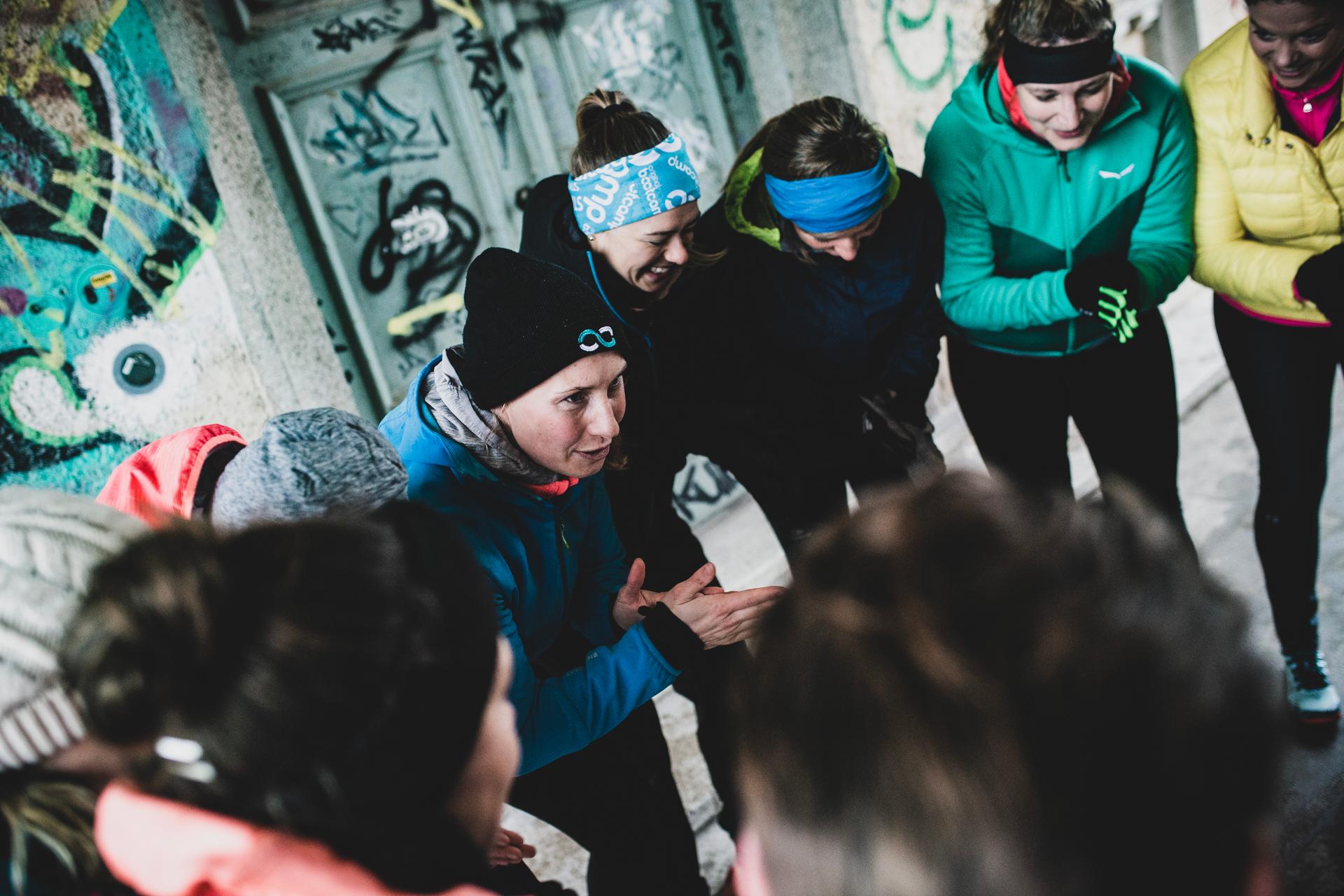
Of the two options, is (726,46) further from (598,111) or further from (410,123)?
(598,111)

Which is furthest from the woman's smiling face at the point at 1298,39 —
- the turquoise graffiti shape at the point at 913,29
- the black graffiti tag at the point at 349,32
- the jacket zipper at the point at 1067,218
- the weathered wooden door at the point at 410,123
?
the black graffiti tag at the point at 349,32

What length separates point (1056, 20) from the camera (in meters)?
2.35

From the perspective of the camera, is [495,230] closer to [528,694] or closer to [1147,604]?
[528,694]

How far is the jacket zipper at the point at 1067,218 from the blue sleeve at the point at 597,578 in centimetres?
145

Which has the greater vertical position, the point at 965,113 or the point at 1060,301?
the point at 965,113

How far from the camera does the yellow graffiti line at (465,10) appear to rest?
3.65m

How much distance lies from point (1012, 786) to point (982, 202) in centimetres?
235

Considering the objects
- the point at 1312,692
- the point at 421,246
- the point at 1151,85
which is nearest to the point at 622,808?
the point at 1312,692

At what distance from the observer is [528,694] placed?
1744 millimetres

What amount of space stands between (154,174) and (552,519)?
185 cm

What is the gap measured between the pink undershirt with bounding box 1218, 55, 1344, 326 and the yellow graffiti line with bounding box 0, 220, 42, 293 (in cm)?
339

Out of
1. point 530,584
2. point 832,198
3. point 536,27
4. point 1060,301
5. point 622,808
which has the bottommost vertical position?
point 622,808

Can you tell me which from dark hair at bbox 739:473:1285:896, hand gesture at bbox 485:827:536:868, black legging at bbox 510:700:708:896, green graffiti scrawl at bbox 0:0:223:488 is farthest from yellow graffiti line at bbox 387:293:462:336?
dark hair at bbox 739:473:1285:896

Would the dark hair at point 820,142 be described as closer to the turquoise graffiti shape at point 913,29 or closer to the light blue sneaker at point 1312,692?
the light blue sneaker at point 1312,692
